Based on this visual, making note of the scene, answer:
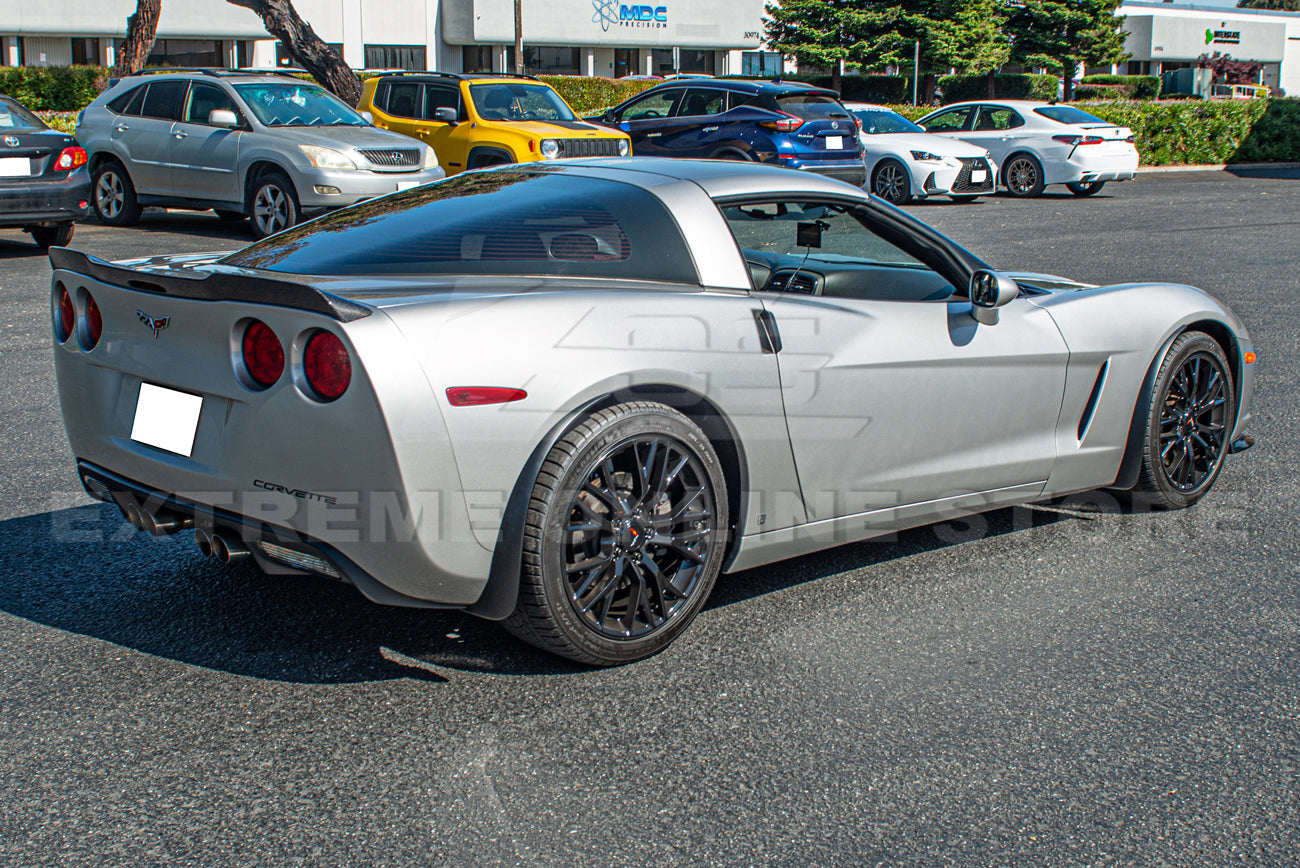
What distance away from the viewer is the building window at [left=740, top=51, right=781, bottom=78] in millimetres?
60719

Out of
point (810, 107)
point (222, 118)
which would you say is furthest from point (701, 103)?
point (222, 118)

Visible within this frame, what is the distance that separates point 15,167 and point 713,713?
35.5ft

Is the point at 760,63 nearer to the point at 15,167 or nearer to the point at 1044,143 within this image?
the point at 1044,143

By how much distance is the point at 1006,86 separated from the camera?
5475 cm

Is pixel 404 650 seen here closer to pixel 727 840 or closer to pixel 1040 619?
pixel 727 840

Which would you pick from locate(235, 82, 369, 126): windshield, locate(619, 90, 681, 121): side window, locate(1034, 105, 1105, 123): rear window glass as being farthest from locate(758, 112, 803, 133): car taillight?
locate(1034, 105, 1105, 123): rear window glass

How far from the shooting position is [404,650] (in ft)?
12.0

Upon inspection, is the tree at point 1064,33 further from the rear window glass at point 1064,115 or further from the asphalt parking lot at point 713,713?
the asphalt parking lot at point 713,713

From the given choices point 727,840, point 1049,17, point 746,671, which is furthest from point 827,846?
point 1049,17

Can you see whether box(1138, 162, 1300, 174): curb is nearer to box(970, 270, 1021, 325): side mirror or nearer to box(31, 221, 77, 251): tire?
box(31, 221, 77, 251): tire

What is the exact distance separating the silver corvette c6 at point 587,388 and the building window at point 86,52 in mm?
47925

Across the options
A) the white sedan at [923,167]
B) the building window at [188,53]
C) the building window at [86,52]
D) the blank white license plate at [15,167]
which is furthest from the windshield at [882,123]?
the building window at [86,52]

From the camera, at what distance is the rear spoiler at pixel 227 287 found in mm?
3041

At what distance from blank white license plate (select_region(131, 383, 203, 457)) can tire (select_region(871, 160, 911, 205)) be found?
16.3 metres
